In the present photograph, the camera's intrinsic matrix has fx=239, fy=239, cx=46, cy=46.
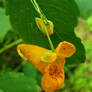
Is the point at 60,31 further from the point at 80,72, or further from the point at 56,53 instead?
the point at 80,72

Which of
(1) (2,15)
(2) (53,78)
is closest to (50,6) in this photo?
(2) (53,78)

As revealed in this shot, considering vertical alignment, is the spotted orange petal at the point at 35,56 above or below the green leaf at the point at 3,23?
above

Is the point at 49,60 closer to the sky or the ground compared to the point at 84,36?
closer to the sky

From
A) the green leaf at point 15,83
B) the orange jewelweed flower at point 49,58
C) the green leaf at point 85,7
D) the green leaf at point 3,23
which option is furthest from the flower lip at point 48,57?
the green leaf at point 3,23

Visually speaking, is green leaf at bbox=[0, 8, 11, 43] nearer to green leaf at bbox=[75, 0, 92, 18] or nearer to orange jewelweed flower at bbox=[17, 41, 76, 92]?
green leaf at bbox=[75, 0, 92, 18]

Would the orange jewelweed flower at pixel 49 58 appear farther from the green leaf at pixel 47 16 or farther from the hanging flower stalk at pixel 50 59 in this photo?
the green leaf at pixel 47 16

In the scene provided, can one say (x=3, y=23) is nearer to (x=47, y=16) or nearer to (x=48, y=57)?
(x=47, y=16)

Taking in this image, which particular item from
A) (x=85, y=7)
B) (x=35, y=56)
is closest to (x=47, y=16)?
(x=35, y=56)
